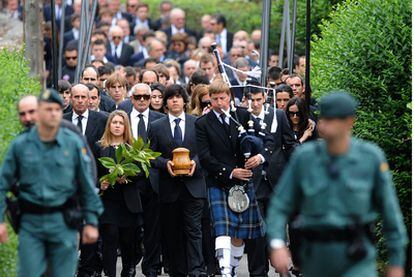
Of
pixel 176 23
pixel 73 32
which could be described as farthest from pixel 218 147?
pixel 176 23

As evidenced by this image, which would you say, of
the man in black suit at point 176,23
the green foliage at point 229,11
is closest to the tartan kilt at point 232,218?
the man in black suit at point 176,23

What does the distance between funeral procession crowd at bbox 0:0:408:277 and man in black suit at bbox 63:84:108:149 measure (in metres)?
0.02

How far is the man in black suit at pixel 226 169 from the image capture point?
1548 cm

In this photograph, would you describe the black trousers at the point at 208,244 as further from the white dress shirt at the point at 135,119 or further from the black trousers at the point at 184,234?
the white dress shirt at the point at 135,119

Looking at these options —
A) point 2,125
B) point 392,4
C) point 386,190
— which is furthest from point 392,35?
point 386,190

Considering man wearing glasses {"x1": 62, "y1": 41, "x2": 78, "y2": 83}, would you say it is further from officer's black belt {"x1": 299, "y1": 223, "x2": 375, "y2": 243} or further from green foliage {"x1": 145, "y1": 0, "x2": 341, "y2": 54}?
officer's black belt {"x1": 299, "y1": 223, "x2": 375, "y2": 243}

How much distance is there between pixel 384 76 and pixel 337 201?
5.50m

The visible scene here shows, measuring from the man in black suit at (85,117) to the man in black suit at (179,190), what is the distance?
22.7 inches

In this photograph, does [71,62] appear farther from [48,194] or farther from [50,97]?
[50,97]

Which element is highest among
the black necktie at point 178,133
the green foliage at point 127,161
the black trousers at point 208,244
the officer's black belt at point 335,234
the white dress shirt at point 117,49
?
the officer's black belt at point 335,234

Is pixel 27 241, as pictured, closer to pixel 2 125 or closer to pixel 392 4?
pixel 2 125

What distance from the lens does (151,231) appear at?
658 inches

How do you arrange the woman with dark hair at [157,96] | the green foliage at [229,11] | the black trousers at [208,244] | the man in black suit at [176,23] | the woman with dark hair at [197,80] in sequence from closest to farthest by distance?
the black trousers at [208,244] < the woman with dark hair at [157,96] < the woman with dark hair at [197,80] < the man in black suit at [176,23] < the green foliage at [229,11]

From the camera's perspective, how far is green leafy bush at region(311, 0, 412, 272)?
15047 mm
